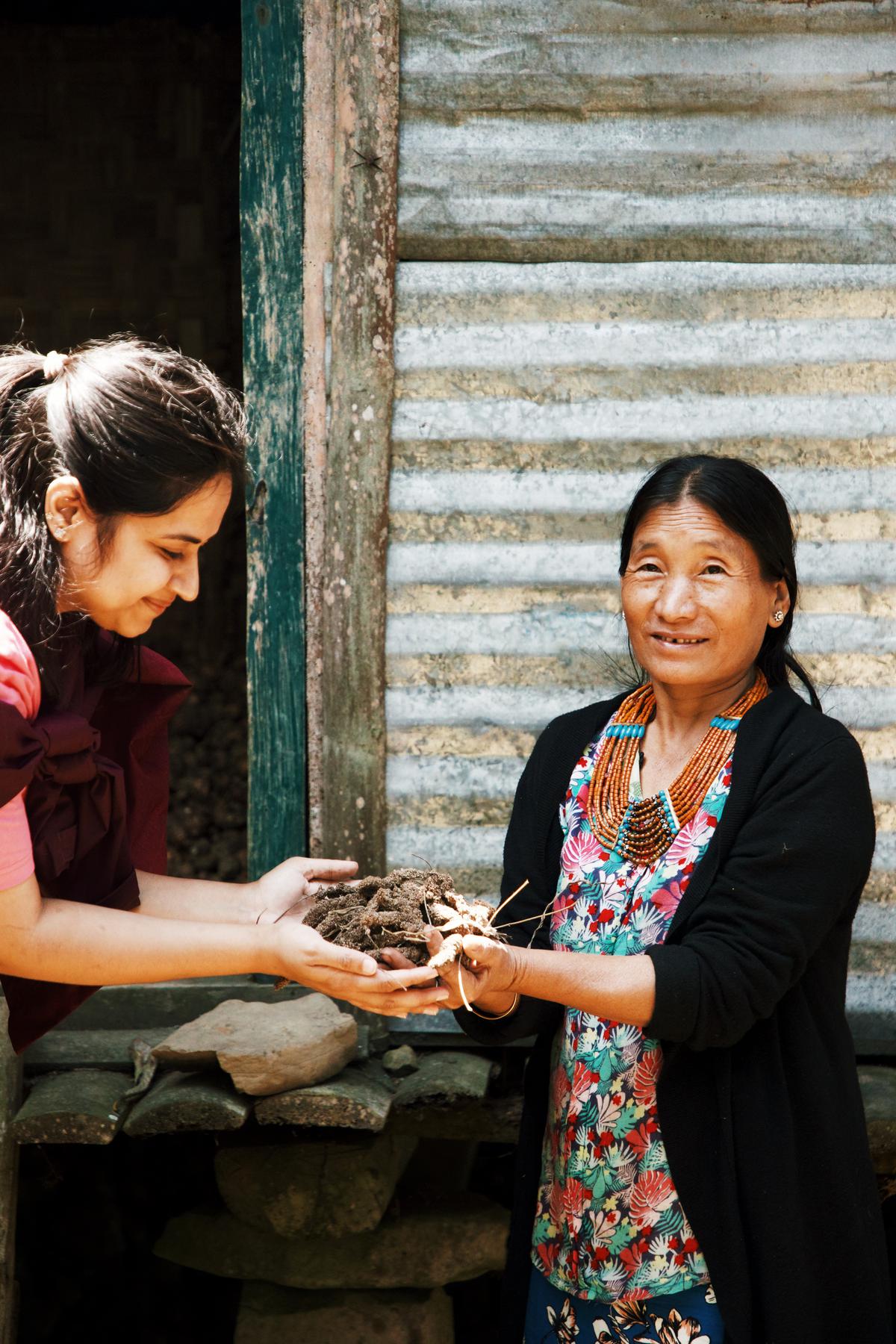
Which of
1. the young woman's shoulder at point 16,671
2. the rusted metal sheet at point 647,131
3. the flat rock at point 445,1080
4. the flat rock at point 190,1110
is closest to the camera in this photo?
the young woman's shoulder at point 16,671

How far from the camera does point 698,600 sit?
8.22ft

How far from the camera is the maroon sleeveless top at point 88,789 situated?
7.30 ft

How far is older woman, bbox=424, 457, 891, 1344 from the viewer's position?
2.29 m

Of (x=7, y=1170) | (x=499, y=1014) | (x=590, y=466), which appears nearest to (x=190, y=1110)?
(x=7, y=1170)

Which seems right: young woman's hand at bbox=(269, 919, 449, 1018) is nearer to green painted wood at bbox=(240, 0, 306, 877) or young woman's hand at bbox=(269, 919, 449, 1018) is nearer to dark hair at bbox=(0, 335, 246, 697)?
dark hair at bbox=(0, 335, 246, 697)

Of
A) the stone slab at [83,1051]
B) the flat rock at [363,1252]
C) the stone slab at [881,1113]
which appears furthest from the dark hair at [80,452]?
the stone slab at [881,1113]

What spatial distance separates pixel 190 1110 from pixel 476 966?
125 centimetres

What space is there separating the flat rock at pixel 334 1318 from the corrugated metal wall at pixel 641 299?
1.63 metres

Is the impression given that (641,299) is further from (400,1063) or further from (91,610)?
(400,1063)

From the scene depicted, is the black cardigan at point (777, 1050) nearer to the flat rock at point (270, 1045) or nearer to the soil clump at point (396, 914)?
the soil clump at point (396, 914)

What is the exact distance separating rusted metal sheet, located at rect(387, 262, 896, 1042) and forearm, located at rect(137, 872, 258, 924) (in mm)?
918

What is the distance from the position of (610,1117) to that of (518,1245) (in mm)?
377

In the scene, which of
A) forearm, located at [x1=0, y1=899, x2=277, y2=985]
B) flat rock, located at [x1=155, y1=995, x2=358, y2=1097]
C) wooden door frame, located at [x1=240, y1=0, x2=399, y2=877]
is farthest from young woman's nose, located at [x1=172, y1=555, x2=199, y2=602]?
flat rock, located at [x1=155, y1=995, x2=358, y2=1097]

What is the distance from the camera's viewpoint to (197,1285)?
4.65 m
